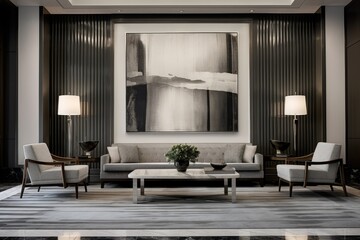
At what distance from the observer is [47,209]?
486 cm

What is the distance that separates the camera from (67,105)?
23.2 feet

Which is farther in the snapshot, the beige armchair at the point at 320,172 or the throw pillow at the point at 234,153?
the throw pillow at the point at 234,153

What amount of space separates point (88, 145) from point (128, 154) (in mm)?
700

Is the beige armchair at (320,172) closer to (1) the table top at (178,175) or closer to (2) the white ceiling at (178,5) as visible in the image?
(1) the table top at (178,175)

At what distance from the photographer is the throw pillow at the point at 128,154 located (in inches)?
280

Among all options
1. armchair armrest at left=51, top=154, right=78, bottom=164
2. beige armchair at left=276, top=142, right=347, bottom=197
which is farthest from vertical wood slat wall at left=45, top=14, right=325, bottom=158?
beige armchair at left=276, top=142, right=347, bottom=197

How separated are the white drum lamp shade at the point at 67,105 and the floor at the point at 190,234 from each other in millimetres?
3486

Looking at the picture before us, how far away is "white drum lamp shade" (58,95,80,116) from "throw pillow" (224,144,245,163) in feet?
8.81

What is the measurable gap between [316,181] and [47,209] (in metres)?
3.51

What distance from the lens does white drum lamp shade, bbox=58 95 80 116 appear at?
7.07 meters

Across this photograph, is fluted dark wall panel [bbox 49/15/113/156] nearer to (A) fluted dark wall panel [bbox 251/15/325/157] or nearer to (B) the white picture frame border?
(B) the white picture frame border

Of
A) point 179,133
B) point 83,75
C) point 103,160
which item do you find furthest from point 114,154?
point 83,75

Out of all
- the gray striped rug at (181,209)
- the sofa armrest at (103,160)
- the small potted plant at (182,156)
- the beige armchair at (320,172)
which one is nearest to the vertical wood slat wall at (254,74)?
the sofa armrest at (103,160)

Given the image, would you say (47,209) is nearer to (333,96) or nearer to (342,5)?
(333,96)
